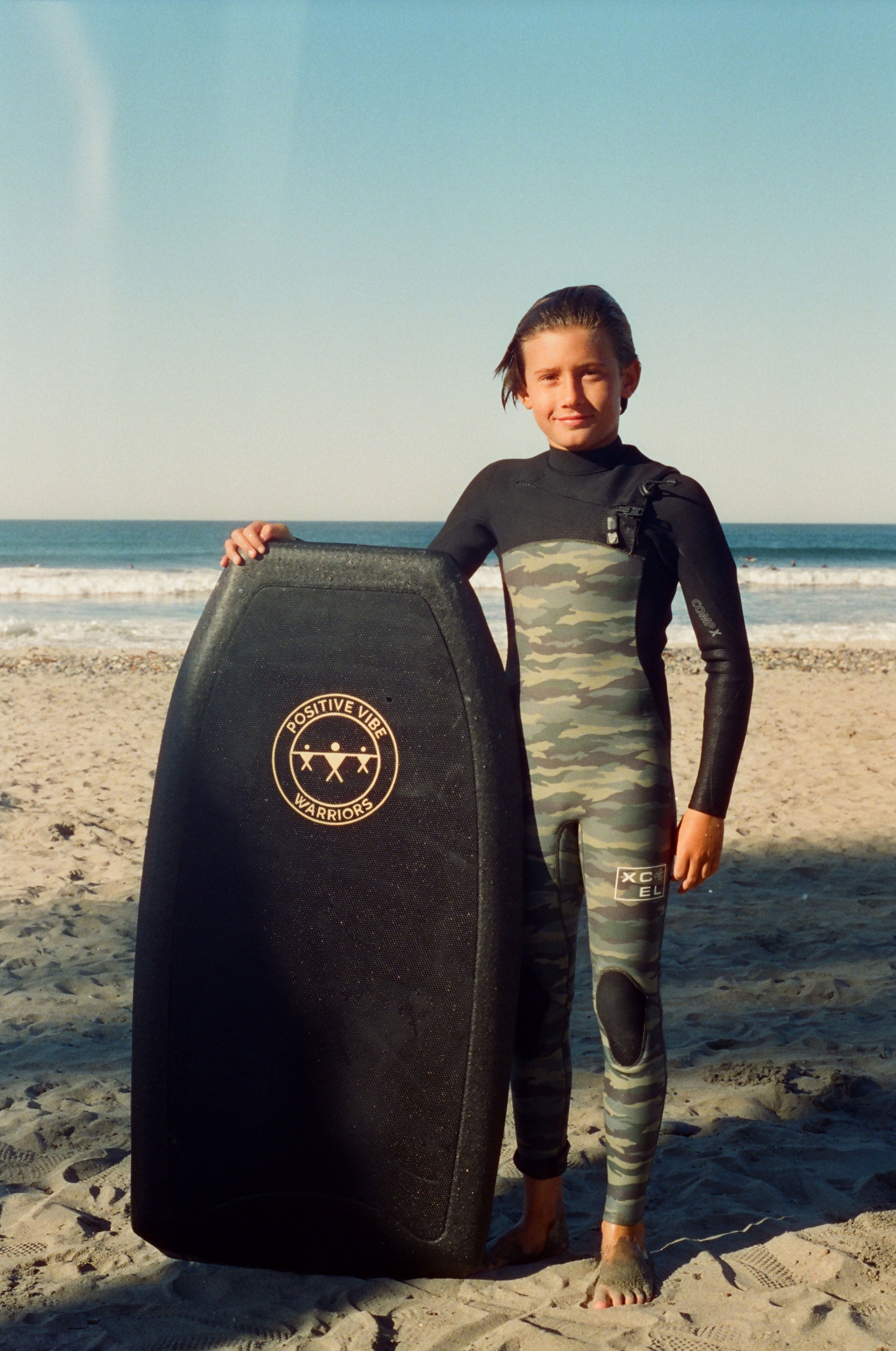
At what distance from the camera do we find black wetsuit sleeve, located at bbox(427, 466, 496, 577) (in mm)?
2109

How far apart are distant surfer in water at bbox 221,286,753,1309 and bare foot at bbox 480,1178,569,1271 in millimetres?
58

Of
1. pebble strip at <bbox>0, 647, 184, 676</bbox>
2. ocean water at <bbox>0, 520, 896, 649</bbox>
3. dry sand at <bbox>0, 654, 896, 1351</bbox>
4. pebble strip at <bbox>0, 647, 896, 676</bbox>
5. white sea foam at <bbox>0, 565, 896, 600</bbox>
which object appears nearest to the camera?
dry sand at <bbox>0, 654, 896, 1351</bbox>

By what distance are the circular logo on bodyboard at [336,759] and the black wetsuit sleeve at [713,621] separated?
548 mm

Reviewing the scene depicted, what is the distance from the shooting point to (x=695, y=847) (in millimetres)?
1952

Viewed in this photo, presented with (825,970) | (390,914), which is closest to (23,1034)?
(390,914)

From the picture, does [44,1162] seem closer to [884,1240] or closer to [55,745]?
[884,1240]

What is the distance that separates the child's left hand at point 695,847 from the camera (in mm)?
1953

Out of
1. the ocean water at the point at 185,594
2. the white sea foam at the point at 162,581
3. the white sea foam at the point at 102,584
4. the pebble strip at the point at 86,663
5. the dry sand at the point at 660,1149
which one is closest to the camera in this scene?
the dry sand at the point at 660,1149

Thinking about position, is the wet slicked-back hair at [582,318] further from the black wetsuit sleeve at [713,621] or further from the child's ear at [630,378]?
the black wetsuit sleeve at [713,621]

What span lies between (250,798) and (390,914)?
32cm

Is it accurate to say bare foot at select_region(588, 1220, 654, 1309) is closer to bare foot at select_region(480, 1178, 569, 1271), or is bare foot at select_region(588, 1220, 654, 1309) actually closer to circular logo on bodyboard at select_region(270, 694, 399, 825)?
bare foot at select_region(480, 1178, 569, 1271)

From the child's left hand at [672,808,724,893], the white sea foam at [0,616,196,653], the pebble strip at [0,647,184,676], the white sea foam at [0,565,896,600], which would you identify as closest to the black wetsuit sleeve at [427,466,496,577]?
the child's left hand at [672,808,724,893]

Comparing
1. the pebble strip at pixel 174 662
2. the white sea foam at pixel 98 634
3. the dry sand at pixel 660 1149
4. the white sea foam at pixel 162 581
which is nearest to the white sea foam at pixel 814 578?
the white sea foam at pixel 162 581

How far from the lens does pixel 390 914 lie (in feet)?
6.48
